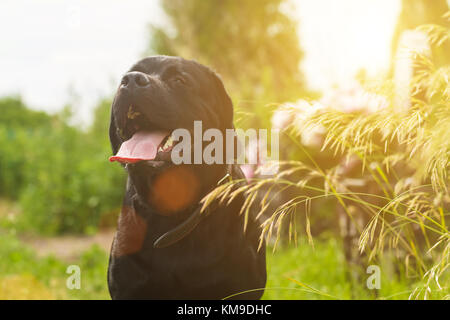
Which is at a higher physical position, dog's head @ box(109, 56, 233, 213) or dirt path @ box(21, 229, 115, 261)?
dog's head @ box(109, 56, 233, 213)

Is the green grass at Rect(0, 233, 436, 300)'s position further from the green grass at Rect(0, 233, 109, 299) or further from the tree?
the tree

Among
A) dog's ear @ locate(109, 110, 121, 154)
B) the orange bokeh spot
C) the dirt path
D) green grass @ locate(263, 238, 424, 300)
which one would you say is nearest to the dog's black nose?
dog's ear @ locate(109, 110, 121, 154)

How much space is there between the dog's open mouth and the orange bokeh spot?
0.30 feet

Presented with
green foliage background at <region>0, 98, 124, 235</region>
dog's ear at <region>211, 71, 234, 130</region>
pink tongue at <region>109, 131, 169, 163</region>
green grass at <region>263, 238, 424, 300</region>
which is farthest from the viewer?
green foliage background at <region>0, 98, 124, 235</region>

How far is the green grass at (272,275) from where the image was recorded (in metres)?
2.69

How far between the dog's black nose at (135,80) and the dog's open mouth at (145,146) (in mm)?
115

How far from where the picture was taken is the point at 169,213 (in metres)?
1.79

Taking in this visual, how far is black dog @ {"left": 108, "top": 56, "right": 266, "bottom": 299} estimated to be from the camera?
5.56 feet

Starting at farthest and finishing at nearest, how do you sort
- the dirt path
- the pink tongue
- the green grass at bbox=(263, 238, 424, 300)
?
the dirt path, the green grass at bbox=(263, 238, 424, 300), the pink tongue
